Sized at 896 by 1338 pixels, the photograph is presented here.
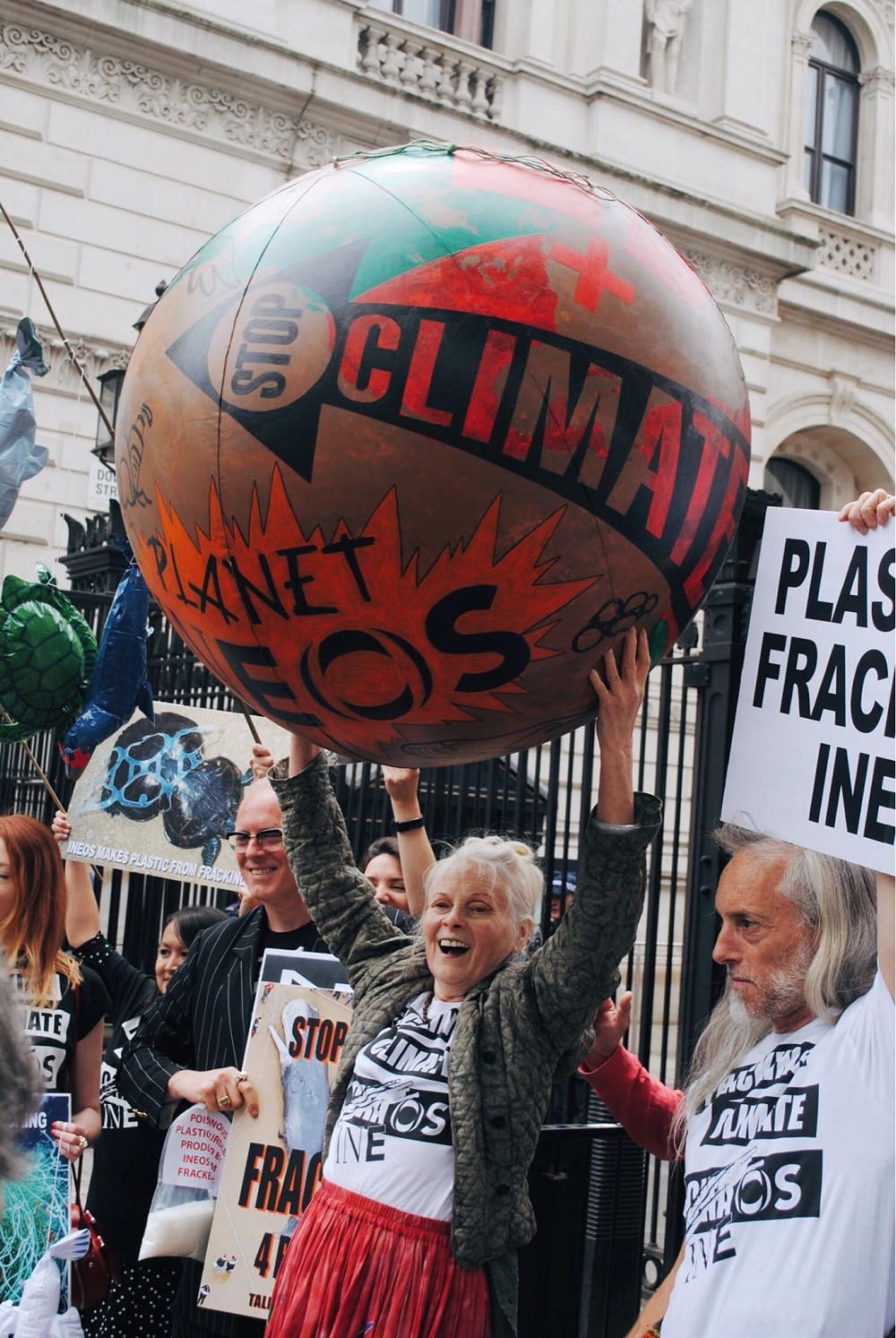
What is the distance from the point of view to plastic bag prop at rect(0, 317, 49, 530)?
593cm

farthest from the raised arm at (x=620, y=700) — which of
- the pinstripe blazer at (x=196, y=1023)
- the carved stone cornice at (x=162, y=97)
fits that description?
the carved stone cornice at (x=162, y=97)

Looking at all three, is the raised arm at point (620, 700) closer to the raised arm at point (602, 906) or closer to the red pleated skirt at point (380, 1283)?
the raised arm at point (602, 906)

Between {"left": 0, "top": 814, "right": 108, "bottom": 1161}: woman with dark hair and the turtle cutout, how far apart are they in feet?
3.73

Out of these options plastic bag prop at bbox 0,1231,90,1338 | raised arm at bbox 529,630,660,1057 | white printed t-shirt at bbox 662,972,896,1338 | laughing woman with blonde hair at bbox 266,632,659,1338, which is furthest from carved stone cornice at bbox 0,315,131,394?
white printed t-shirt at bbox 662,972,896,1338

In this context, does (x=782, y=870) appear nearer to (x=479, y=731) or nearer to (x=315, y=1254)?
(x=479, y=731)

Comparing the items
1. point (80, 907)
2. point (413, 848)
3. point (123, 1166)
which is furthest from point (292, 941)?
point (80, 907)

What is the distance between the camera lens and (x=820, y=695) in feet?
8.95

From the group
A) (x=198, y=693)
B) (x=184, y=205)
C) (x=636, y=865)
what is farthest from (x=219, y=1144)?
(x=184, y=205)

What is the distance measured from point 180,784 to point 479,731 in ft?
10.8

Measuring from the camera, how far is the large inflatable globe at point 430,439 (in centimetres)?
193

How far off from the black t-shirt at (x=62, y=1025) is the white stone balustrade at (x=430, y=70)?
36.7ft

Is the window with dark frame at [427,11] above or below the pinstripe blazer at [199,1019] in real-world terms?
above

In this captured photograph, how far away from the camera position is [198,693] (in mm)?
7488

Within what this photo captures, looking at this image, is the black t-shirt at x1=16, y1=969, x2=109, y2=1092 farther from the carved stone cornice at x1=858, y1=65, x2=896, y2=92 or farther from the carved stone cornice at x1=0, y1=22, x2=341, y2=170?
the carved stone cornice at x1=858, y1=65, x2=896, y2=92
